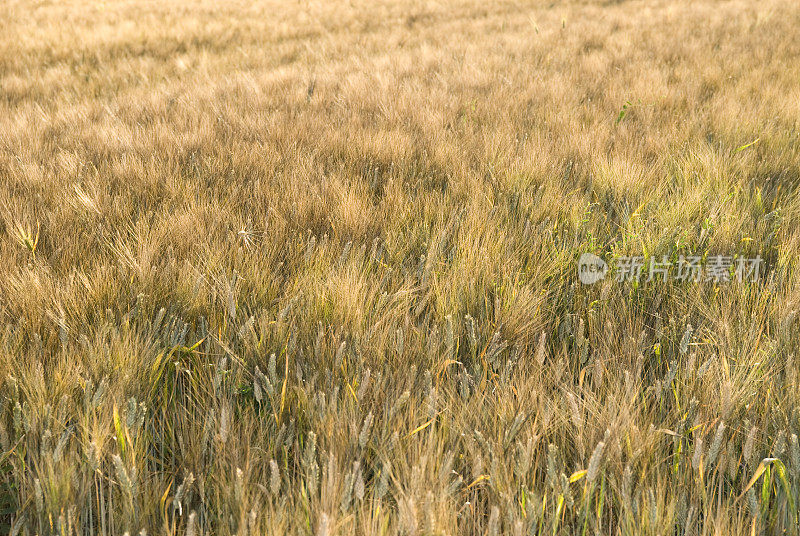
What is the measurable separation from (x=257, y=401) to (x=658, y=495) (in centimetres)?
89

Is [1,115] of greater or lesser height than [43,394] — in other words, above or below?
above

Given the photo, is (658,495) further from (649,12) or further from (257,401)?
(649,12)

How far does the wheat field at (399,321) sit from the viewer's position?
100 centimetres

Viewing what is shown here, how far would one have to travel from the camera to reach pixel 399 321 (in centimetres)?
154

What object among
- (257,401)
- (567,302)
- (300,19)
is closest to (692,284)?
(567,302)

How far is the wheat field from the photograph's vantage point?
3.27ft

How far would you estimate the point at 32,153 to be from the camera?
9.96ft

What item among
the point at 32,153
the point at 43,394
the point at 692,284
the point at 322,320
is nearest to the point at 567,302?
the point at 692,284

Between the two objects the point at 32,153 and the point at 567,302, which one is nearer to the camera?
the point at 567,302

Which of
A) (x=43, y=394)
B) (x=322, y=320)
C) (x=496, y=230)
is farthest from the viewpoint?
(x=496, y=230)

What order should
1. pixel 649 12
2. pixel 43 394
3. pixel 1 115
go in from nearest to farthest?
pixel 43 394 < pixel 1 115 < pixel 649 12

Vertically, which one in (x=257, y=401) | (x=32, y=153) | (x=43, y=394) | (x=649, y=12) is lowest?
(x=257, y=401)

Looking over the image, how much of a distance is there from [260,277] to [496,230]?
35.8 inches

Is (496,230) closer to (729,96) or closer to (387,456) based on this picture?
(387,456)
